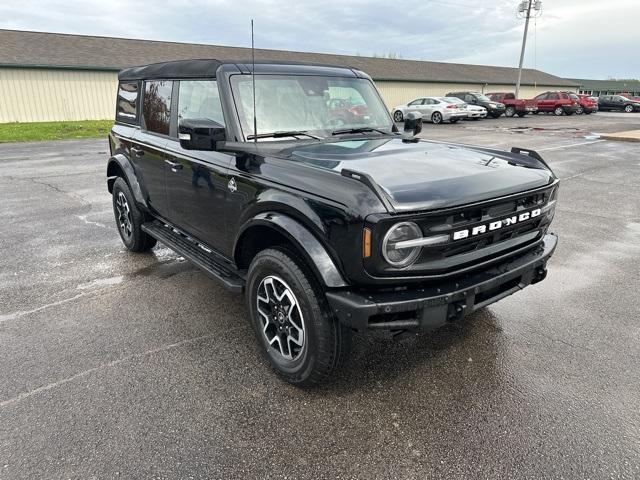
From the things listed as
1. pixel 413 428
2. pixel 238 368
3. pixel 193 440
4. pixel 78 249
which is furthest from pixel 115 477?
pixel 78 249

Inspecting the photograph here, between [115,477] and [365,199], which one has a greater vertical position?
[365,199]

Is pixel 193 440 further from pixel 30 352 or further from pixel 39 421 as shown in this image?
pixel 30 352

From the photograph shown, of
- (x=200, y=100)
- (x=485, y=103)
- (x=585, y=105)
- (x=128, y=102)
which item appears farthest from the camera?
(x=585, y=105)

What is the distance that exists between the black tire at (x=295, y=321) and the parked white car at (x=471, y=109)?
25801 mm

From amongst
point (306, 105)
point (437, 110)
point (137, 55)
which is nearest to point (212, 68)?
point (306, 105)

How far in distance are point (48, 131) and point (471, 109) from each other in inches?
864

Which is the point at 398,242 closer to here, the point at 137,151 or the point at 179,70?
the point at 179,70

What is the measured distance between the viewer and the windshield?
3.44 metres

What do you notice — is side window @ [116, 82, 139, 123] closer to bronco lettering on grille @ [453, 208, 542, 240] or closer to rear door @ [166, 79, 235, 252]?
rear door @ [166, 79, 235, 252]

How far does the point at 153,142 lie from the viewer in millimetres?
4410

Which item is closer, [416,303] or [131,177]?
[416,303]

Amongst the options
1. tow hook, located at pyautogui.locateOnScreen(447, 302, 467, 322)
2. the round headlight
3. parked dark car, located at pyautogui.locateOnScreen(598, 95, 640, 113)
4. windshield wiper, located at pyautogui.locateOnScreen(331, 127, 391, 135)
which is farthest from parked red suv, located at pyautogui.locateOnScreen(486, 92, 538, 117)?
the round headlight

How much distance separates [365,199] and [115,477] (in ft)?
6.03

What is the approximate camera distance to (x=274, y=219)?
2787mm
